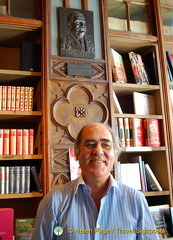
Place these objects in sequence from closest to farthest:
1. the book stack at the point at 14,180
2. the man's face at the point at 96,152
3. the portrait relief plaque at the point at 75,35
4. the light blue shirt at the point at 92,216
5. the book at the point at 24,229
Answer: the light blue shirt at the point at 92,216, the man's face at the point at 96,152, the book at the point at 24,229, the book stack at the point at 14,180, the portrait relief plaque at the point at 75,35

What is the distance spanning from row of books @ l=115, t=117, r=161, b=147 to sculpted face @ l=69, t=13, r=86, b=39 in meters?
0.79

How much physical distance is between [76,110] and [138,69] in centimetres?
77

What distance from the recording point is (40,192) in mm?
1945

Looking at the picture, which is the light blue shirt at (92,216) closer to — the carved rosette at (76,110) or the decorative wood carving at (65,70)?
the carved rosette at (76,110)

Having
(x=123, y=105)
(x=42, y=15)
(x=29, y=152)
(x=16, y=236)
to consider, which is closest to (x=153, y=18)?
(x=123, y=105)

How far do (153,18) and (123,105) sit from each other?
0.90 metres

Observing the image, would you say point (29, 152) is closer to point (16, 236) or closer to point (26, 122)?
point (26, 122)

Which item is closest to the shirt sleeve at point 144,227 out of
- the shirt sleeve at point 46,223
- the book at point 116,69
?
the shirt sleeve at point 46,223

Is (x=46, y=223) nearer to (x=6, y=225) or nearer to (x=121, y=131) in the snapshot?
(x=6, y=225)

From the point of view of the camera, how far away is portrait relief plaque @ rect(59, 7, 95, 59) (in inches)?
85.8

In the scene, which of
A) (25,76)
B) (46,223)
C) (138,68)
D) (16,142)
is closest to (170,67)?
(138,68)

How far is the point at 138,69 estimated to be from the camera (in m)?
2.44

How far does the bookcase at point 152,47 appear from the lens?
2297 mm

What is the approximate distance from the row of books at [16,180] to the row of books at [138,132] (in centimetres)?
80
